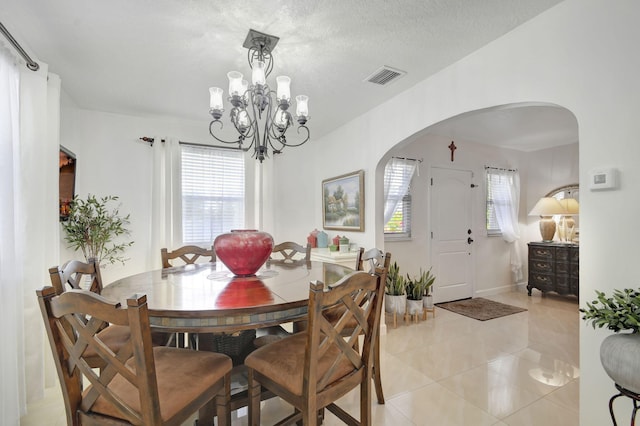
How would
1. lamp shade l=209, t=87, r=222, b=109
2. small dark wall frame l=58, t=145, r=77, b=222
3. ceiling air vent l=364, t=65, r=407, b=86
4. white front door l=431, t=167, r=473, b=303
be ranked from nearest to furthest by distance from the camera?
lamp shade l=209, t=87, r=222, b=109, ceiling air vent l=364, t=65, r=407, b=86, small dark wall frame l=58, t=145, r=77, b=222, white front door l=431, t=167, r=473, b=303

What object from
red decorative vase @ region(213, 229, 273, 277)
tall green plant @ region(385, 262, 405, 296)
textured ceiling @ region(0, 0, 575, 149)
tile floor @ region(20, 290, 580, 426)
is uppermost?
textured ceiling @ region(0, 0, 575, 149)

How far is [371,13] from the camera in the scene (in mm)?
1815

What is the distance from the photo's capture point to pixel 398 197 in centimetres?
406

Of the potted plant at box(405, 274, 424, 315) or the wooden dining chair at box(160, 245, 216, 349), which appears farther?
the potted plant at box(405, 274, 424, 315)

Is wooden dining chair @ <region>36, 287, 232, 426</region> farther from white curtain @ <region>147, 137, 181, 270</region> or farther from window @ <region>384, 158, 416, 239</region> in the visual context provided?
window @ <region>384, 158, 416, 239</region>

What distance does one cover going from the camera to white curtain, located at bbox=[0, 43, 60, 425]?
5.81 feet

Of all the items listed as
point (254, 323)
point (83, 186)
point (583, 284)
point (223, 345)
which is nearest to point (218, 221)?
point (83, 186)

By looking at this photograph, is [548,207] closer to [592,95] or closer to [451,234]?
[451,234]

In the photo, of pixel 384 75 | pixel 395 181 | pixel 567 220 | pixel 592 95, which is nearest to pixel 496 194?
pixel 567 220

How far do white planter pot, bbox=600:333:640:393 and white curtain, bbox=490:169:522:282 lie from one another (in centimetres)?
408

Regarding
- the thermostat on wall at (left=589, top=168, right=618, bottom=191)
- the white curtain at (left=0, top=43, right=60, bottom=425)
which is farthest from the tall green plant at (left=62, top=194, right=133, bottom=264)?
the thermostat on wall at (left=589, top=168, right=618, bottom=191)

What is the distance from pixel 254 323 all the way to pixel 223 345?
963mm

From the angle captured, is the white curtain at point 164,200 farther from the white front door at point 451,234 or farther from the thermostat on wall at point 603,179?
the thermostat on wall at point 603,179

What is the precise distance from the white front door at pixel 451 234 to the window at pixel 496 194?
0.47 m
